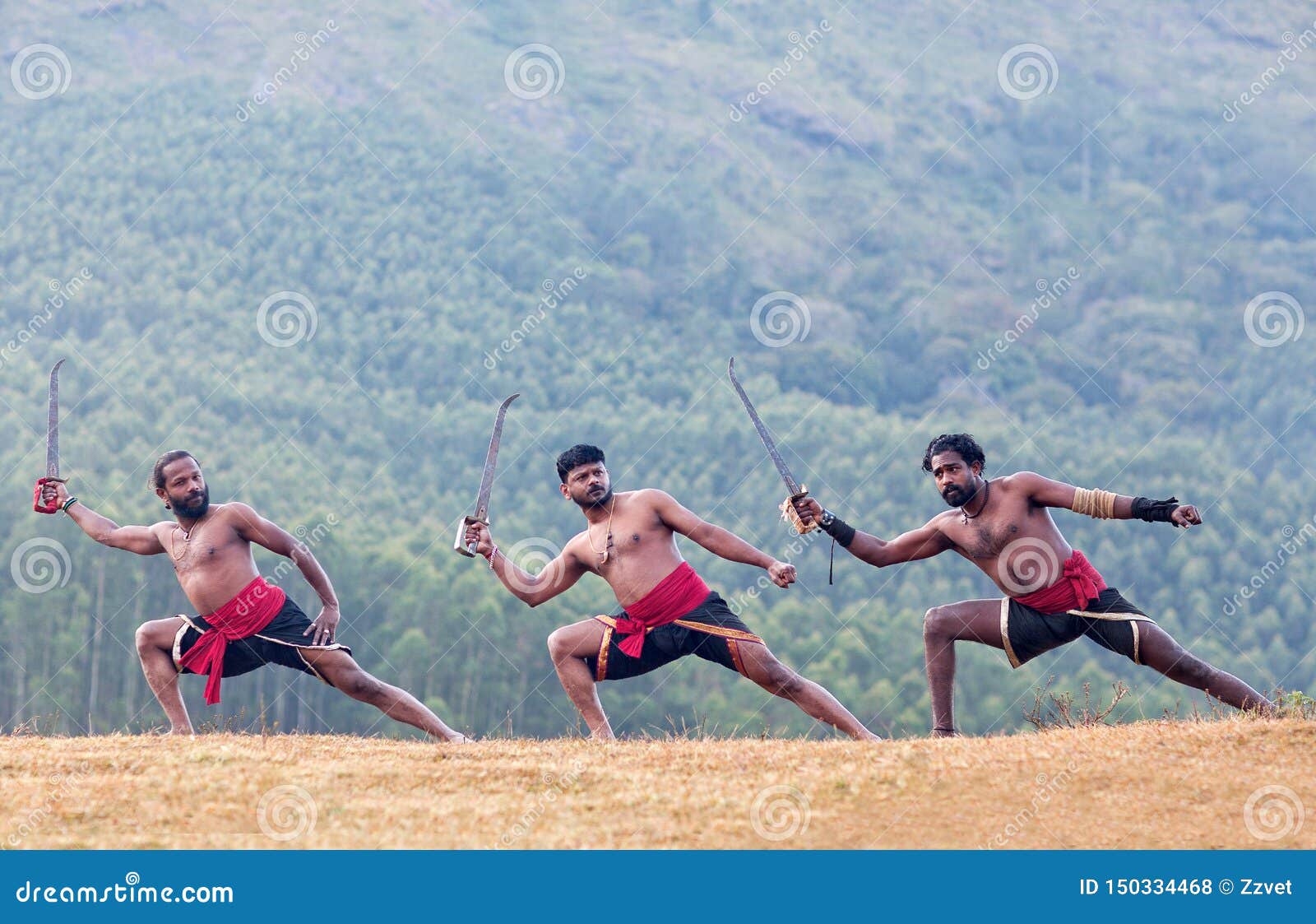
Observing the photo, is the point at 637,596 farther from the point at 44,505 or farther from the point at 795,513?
the point at 44,505

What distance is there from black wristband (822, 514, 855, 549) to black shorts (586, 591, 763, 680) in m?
0.87

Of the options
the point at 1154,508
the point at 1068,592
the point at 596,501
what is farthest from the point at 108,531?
the point at 1154,508

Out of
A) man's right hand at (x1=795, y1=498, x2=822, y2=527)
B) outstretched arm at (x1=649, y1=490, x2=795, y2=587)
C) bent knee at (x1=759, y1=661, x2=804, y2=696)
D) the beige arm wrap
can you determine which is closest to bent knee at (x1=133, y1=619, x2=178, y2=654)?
outstretched arm at (x1=649, y1=490, x2=795, y2=587)

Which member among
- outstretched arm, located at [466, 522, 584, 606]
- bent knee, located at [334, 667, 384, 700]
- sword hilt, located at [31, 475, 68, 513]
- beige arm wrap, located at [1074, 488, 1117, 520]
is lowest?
bent knee, located at [334, 667, 384, 700]

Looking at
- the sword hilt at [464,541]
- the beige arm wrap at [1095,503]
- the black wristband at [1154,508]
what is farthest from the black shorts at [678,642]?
the black wristband at [1154,508]

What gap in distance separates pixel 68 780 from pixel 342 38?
155 m

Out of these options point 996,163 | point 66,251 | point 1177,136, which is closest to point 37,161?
point 66,251

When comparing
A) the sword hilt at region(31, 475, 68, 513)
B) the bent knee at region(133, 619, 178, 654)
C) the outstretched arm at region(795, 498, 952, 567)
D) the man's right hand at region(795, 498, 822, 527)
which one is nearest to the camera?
the man's right hand at region(795, 498, 822, 527)

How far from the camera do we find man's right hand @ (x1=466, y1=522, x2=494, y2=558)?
10.1m

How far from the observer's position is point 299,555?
34.9 ft

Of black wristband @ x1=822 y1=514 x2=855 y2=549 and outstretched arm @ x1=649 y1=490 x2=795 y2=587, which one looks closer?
black wristband @ x1=822 y1=514 x2=855 y2=549

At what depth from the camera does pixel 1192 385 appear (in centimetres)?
11950

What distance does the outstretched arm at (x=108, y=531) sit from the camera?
11.0 meters

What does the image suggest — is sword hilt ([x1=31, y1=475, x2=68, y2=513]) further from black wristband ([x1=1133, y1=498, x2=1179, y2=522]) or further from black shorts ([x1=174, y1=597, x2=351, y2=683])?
black wristband ([x1=1133, y1=498, x2=1179, y2=522])
